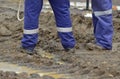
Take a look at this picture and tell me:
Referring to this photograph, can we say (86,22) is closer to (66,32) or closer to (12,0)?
(66,32)

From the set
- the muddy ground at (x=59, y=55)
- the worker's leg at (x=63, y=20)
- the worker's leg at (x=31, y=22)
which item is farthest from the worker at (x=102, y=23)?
A: the worker's leg at (x=31, y=22)

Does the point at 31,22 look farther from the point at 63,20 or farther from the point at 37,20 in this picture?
the point at 63,20

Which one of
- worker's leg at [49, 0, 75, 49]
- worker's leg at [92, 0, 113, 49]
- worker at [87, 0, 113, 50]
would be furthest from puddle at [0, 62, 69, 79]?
worker's leg at [92, 0, 113, 49]

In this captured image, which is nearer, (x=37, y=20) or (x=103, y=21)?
(x=37, y=20)

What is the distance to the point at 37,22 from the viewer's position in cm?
781

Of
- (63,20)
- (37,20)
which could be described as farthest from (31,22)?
(63,20)

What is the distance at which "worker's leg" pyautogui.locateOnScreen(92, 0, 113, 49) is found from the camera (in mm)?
8039

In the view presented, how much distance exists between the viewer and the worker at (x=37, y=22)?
25.2 ft

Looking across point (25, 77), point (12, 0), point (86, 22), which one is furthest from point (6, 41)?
point (12, 0)

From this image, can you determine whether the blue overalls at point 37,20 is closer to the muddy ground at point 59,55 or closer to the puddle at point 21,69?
the muddy ground at point 59,55

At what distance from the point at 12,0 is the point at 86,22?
16.1ft

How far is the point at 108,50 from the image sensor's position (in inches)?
322

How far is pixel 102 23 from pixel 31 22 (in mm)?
1221

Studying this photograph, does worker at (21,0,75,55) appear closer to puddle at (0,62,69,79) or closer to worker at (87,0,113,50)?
A: worker at (87,0,113,50)
